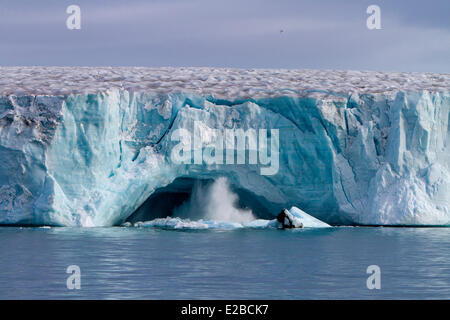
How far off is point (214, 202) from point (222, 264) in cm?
917

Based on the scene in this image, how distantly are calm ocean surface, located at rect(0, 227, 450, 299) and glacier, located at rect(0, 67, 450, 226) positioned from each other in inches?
51.0

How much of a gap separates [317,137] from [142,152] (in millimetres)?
4199

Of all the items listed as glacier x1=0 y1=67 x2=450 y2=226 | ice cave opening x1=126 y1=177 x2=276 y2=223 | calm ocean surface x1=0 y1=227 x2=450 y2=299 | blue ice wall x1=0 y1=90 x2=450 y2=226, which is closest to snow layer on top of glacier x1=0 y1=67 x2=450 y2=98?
glacier x1=0 y1=67 x2=450 y2=226

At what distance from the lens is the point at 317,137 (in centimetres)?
1803

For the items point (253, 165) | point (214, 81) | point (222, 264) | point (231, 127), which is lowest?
point (222, 264)

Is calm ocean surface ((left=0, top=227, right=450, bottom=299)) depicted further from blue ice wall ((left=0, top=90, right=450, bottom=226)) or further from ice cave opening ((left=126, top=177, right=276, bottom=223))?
ice cave opening ((left=126, top=177, right=276, bottom=223))

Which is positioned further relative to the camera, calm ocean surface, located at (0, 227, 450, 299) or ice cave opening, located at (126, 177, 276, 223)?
ice cave opening, located at (126, 177, 276, 223)

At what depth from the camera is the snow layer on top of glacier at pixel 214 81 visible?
1811cm

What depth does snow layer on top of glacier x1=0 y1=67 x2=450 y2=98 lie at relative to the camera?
713 inches

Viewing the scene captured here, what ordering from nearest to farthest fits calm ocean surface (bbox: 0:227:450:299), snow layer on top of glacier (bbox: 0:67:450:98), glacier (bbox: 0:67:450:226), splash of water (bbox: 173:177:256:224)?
calm ocean surface (bbox: 0:227:450:299)
glacier (bbox: 0:67:450:226)
snow layer on top of glacier (bbox: 0:67:450:98)
splash of water (bbox: 173:177:256:224)

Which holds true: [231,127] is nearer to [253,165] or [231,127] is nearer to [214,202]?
[253,165]

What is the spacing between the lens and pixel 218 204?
19562 millimetres

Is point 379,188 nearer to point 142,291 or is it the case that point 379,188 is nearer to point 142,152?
point 142,152

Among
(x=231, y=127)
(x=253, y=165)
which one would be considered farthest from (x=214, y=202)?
(x=231, y=127)
